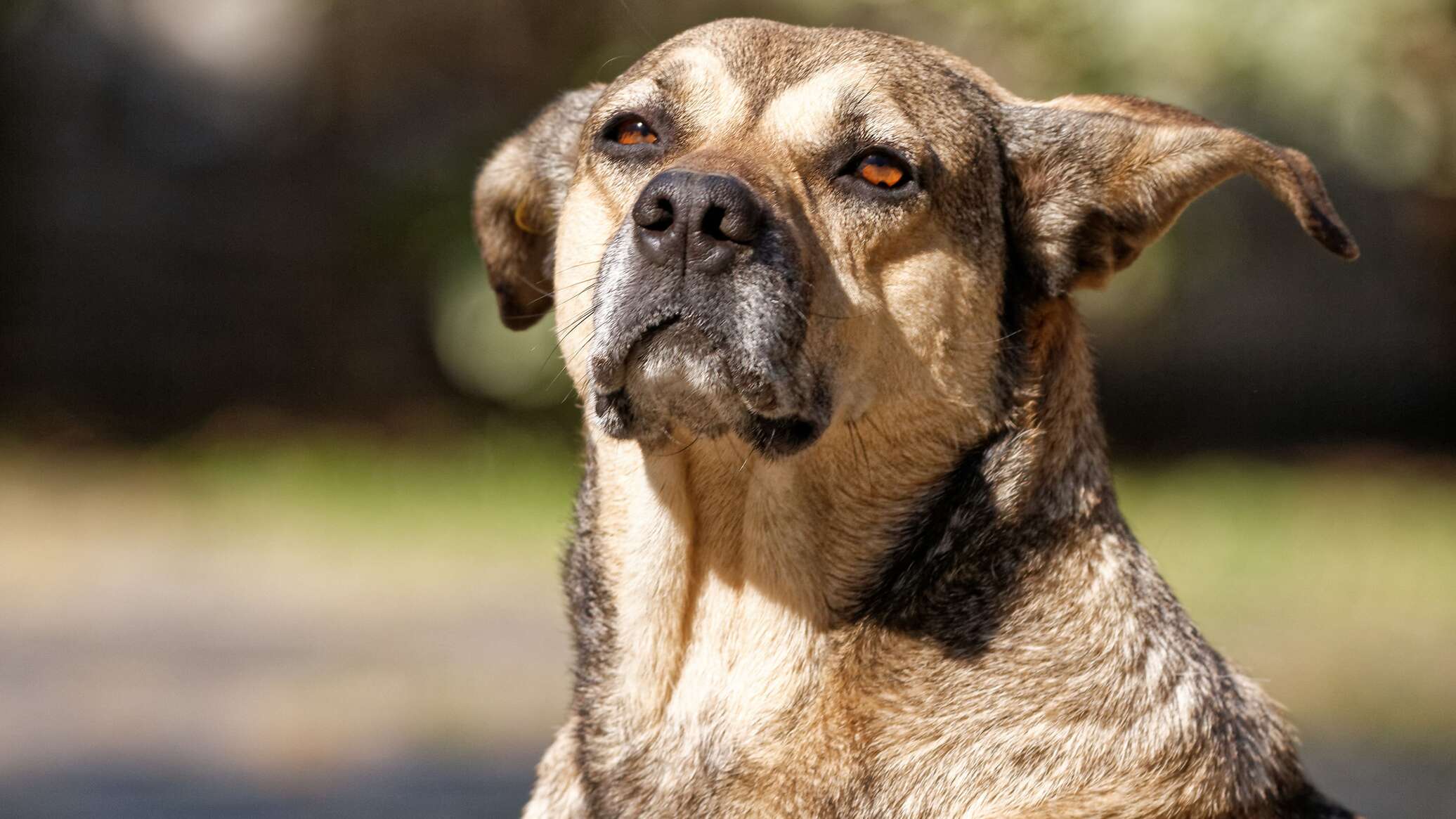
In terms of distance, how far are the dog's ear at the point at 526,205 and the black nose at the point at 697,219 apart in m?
1.12

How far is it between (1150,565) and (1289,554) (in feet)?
27.5

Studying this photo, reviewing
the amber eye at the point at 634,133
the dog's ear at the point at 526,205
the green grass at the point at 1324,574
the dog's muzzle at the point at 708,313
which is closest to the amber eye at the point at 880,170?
the dog's muzzle at the point at 708,313

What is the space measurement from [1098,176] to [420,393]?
11415mm

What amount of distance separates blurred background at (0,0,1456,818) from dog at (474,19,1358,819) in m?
4.02

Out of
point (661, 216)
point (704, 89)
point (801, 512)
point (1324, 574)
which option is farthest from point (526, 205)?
point (1324, 574)

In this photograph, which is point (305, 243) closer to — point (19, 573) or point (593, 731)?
point (19, 573)

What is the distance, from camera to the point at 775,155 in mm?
3914

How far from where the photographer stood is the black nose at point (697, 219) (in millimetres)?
3494

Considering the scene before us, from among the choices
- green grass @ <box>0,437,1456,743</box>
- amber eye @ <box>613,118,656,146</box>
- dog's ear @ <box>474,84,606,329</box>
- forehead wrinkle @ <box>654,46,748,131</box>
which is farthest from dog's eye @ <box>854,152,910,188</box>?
green grass @ <box>0,437,1456,743</box>

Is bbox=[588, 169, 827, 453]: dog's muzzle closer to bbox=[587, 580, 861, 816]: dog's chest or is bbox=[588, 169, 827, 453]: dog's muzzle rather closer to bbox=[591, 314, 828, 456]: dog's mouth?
bbox=[591, 314, 828, 456]: dog's mouth

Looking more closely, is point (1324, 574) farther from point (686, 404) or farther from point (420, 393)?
point (686, 404)

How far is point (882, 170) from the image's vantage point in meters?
3.97

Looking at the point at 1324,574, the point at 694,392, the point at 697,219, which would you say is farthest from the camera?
the point at 1324,574

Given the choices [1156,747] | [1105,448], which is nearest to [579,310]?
[1105,448]
